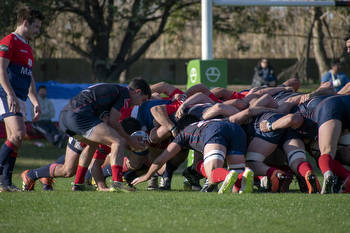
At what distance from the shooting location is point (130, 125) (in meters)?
8.84

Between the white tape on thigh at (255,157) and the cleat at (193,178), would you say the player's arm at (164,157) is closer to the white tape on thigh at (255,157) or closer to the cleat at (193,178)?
the cleat at (193,178)

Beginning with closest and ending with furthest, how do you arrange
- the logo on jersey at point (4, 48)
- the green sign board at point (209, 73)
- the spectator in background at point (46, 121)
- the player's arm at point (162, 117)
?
1. the logo on jersey at point (4, 48)
2. the player's arm at point (162, 117)
3. the green sign board at point (209, 73)
4. the spectator in background at point (46, 121)

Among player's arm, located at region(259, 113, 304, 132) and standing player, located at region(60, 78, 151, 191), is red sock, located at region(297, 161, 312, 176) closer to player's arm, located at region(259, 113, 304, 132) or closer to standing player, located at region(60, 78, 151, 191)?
player's arm, located at region(259, 113, 304, 132)

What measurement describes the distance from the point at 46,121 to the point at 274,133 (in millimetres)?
8925

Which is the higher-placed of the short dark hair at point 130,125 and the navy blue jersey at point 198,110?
the navy blue jersey at point 198,110

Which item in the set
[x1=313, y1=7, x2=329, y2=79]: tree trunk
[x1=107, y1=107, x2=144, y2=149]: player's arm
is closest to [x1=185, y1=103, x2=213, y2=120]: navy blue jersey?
[x1=107, y1=107, x2=144, y2=149]: player's arm

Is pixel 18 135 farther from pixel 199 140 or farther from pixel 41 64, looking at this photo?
pixel 41 64

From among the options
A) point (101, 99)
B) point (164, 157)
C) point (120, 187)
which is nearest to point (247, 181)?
point (164, 157)

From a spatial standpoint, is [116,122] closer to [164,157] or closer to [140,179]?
[164,157]

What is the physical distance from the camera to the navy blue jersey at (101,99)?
25.4 ft

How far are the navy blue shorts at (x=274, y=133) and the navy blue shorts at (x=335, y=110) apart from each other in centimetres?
39

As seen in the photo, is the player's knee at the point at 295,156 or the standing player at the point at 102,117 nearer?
the standing player at the point at 102,117

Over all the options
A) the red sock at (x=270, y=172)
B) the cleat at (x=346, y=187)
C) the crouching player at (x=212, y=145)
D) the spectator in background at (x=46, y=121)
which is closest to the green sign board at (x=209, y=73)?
the crouching player at (x=212, y=145)

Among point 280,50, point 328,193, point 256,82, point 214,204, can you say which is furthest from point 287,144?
point 280,50
